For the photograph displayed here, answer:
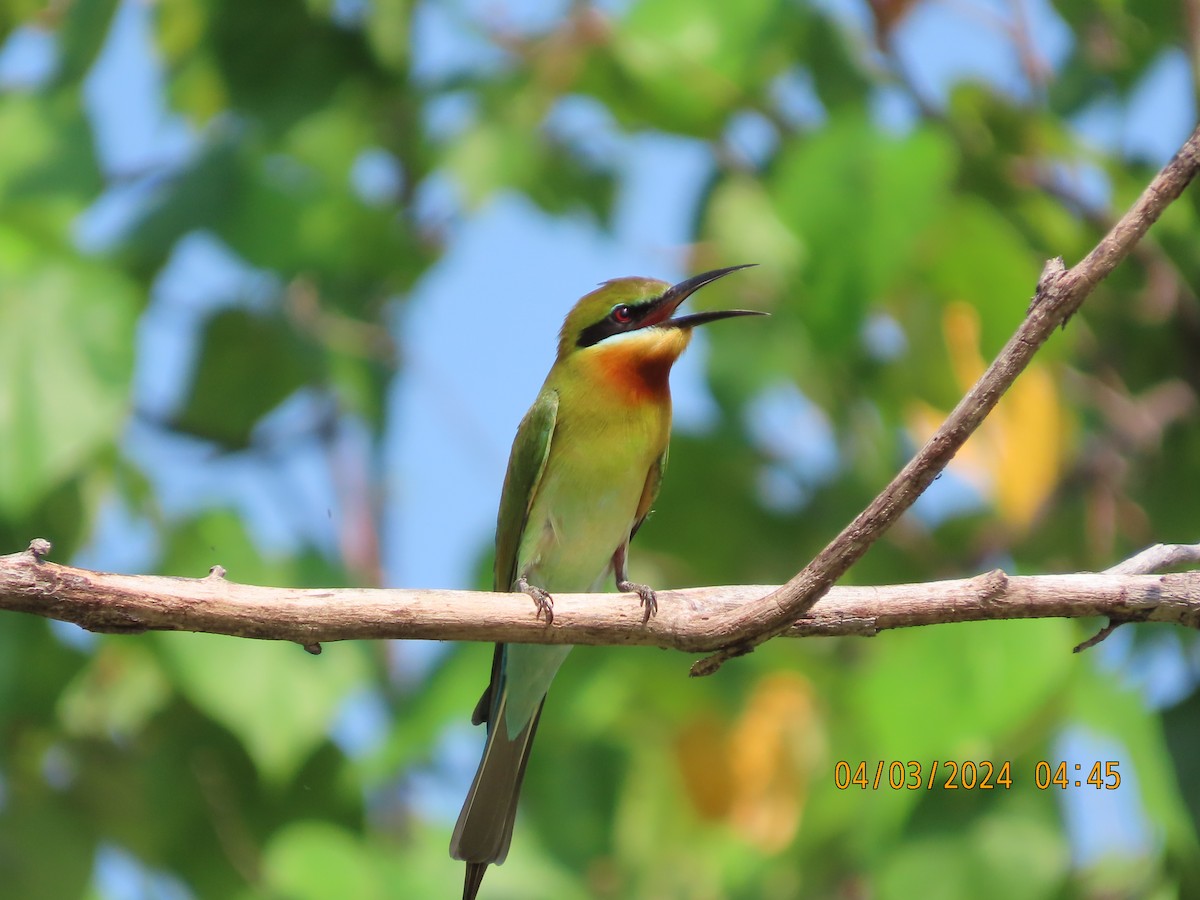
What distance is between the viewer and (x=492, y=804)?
2.81 meters

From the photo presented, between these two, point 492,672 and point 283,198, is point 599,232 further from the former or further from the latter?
point 492,672

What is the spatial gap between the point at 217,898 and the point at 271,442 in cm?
115

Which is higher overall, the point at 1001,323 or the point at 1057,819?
the point at 1001,323

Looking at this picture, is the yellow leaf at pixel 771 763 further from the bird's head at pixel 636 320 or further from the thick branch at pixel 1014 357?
the thick branch at pixel 1014 357

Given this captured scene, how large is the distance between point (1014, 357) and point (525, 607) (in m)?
0.77

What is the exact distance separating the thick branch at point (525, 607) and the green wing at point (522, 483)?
974 mm

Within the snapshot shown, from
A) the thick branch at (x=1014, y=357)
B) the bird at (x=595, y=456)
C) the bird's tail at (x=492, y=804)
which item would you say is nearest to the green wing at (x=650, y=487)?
the bird at (x=595, y=456)

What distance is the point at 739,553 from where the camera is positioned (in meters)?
3.94

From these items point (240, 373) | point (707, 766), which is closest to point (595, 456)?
point (240, 373)

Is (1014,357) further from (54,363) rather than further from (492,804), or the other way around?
(54,363)

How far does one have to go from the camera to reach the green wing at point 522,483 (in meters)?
3.22

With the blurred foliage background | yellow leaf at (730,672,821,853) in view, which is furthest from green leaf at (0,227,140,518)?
yellow leaf at (730,672,821,853)

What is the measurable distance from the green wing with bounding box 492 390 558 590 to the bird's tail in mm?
375

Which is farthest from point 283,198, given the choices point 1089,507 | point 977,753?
point 1089,507
